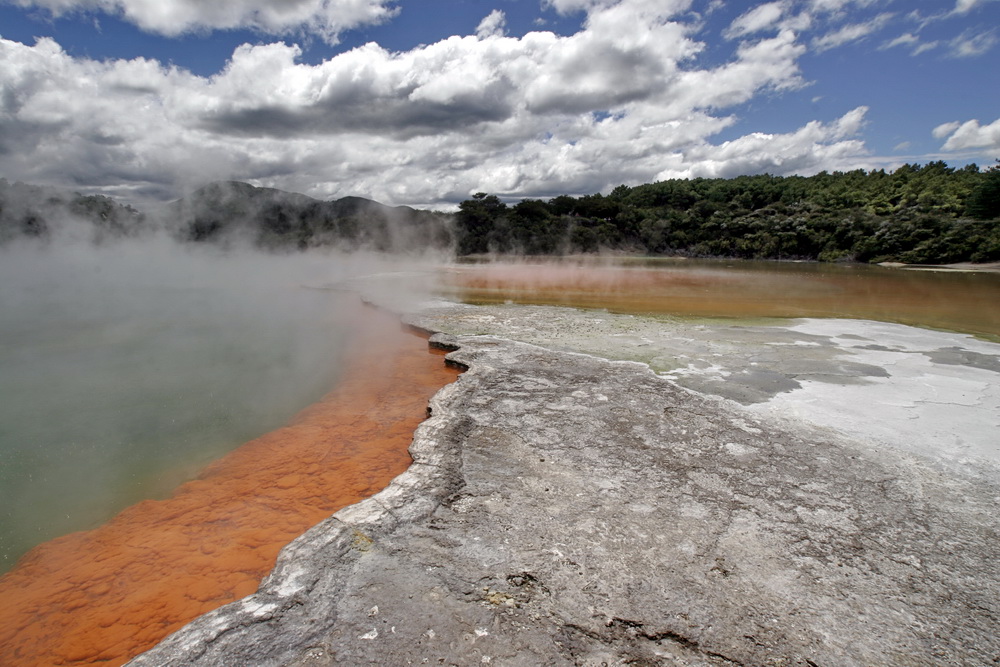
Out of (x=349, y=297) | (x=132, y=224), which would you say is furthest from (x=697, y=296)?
(x=132, y=224)

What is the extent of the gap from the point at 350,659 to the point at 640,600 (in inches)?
40.0

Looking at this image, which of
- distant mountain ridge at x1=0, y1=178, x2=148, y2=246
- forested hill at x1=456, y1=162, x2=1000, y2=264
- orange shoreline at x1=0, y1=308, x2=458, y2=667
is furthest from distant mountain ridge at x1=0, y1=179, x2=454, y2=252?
orange shoreline at x1=0, y1=308, x2=458, y2=667

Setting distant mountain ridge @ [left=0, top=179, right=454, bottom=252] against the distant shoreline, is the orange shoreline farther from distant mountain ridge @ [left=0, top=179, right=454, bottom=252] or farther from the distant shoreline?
the distant shoreline

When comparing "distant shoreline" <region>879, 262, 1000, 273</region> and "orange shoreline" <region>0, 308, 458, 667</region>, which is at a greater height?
"distant shoreline" <region>879, 262, 1000, 273</region>

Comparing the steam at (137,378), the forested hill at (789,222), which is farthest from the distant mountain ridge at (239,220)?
the steam at (137,378)

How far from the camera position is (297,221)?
25.9 m

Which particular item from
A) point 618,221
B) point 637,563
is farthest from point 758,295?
point 618,221

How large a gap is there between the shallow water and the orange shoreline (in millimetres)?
6055

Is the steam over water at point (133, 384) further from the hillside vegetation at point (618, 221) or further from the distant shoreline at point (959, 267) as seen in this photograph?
the distant shoreline at point (959, 267)

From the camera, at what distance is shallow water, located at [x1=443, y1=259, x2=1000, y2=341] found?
28.2ft

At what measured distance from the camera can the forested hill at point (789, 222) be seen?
76.5ft

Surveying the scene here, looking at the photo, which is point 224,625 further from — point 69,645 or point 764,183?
point 764,183

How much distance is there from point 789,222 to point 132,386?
1302 inches

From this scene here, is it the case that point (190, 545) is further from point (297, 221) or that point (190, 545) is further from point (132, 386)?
point (297, 221)
